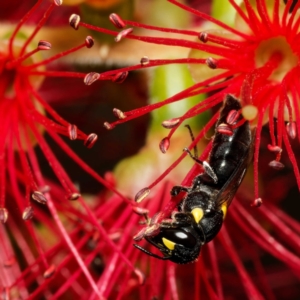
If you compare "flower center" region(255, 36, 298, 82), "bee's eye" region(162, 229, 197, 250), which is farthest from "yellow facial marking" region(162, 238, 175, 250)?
"flower center" region(255, 36, 298, 82)

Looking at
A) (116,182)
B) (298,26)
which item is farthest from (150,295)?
(298,26)

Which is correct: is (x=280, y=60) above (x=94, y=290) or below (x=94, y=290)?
above

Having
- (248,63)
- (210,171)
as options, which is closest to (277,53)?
(248,63)

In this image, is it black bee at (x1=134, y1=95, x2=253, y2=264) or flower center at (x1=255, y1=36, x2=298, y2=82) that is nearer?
black bee at (x1=134, y1=95, x2=253, y2=264)

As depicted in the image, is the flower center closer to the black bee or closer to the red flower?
the red flower

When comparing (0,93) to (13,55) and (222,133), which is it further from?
(222,133)
